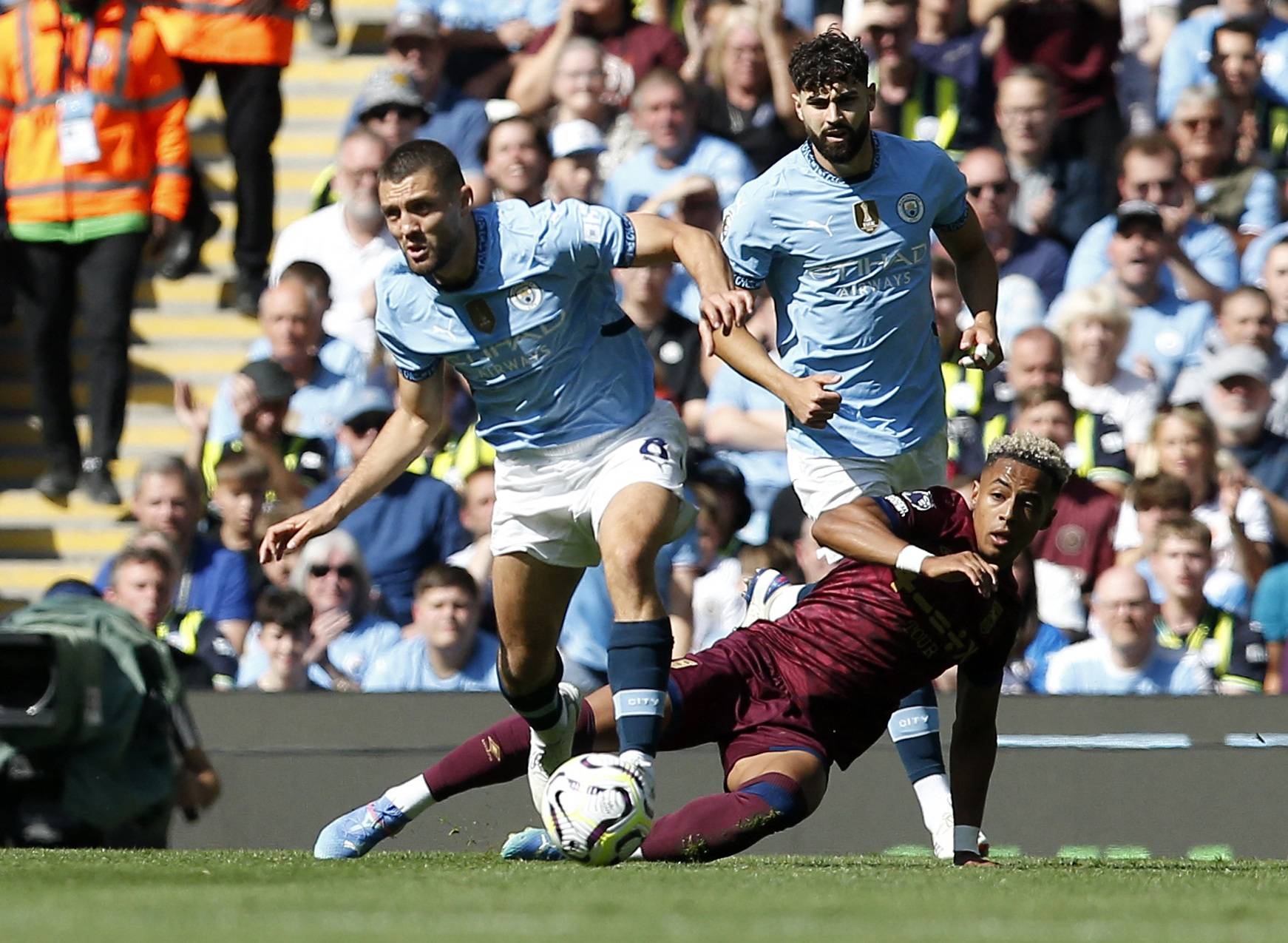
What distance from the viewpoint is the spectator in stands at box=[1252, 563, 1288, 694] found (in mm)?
8945

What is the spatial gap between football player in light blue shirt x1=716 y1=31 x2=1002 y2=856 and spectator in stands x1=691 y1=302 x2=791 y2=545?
2.88 m

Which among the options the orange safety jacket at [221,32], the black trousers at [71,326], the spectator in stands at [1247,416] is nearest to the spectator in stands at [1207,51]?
the spectator in stands at [1247,416]

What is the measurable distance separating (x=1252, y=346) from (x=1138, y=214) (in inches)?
31.5

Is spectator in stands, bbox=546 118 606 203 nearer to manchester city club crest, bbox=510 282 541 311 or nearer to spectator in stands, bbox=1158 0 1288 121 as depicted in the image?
spectator in stands, bbox=1158 0 1288 121

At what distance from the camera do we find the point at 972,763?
6520 millimetres

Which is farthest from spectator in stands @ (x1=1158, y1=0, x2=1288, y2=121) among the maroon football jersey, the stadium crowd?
the maroon football jersey

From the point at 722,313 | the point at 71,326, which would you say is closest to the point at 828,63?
the point at 722,313

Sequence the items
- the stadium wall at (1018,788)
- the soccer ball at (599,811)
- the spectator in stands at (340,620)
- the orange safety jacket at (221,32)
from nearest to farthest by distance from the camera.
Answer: the soccer ball at (599,811)
the stadium wall at (1018,788)
the spectator in stands at (340,620)
the orange safety jacket at (221,32)

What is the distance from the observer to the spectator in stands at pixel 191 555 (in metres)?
9.96

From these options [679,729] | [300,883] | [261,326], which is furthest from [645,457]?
[261,326]

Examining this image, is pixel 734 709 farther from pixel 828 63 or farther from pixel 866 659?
pixel 828 63

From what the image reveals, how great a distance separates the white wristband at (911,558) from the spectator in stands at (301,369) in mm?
4786

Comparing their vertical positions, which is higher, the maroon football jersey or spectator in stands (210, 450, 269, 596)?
the maroon football jersey

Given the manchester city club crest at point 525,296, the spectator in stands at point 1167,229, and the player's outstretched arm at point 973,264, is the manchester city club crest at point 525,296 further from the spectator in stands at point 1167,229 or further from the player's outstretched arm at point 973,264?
the spectator in stands at point 1167,229
